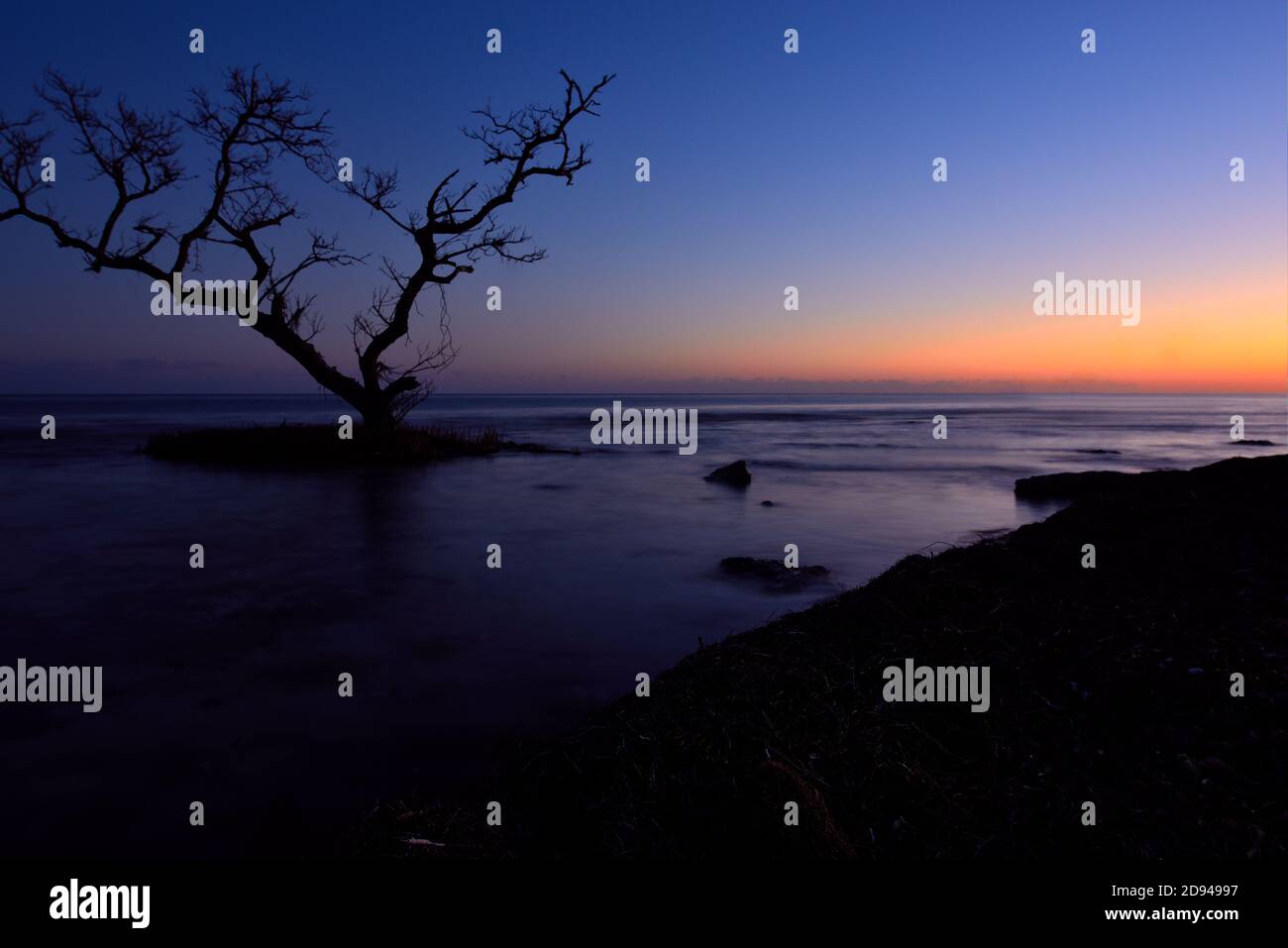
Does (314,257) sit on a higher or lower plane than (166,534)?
higher

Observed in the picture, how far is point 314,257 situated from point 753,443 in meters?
21.1

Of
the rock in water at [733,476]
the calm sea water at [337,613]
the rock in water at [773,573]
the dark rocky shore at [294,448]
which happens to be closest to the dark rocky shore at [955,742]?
the calm sea water at [337,613]

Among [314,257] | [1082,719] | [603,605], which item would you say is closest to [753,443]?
[314,257]

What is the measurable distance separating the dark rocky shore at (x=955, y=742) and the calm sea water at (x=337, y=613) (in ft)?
3.30

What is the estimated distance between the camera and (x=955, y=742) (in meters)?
3.52

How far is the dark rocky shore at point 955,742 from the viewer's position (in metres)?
2.78

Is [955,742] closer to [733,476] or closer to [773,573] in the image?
[773,573]

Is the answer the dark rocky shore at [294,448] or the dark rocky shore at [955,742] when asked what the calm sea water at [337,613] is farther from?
the dark rocky shore at [294,448]

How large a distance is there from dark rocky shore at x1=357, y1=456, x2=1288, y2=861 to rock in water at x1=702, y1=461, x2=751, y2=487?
12.2 m

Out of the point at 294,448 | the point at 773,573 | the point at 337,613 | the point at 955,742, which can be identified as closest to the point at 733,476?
the point at 773,573

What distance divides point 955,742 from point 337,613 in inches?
243

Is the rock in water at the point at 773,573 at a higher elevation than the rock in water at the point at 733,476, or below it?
below
